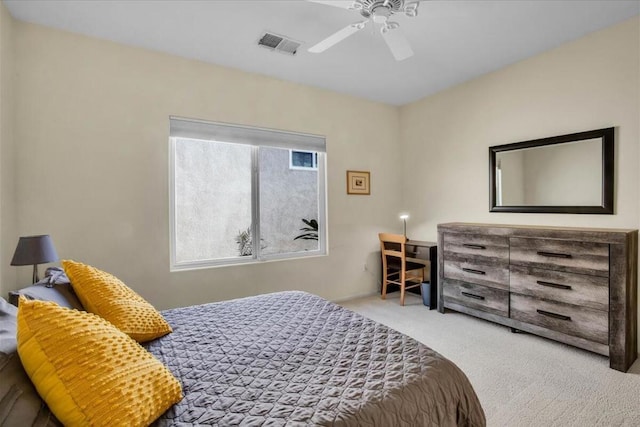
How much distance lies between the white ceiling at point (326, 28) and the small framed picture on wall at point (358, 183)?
4.12 ft

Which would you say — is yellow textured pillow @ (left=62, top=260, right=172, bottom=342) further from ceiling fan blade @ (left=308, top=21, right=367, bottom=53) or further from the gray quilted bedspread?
ceiling fan blade @ (left=308, top=21, right=367, bottom=53)

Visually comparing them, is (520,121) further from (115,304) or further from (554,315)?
(115,304)

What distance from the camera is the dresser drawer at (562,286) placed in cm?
237

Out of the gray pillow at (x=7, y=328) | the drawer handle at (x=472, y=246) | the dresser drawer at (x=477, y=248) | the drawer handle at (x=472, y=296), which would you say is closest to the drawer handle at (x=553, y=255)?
the dresser drawer at (x=477, y=248)

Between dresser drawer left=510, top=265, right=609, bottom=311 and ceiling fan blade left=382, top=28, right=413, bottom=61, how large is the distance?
6.96ft

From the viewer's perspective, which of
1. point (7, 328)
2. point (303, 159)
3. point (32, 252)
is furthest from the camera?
point (303, 159)

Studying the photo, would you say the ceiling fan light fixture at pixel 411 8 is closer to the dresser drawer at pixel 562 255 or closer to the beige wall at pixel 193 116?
the beige wall at pixel 193 116

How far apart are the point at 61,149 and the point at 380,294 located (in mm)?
3783

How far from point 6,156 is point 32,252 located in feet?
2.86

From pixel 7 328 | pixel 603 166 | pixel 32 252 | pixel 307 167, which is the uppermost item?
pixel 307 167

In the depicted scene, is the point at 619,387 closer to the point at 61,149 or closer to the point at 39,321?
the point at 39,321

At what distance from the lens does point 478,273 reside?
3174 mm

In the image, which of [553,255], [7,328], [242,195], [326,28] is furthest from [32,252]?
[553,255]

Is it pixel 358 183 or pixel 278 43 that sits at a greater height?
pixel 278 43
